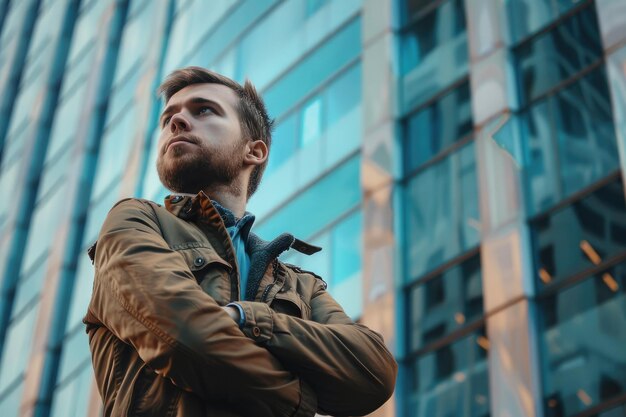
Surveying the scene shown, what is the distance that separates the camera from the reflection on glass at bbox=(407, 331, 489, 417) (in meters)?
14.9

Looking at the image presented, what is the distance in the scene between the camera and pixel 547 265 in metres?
14.8

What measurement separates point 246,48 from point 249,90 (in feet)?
63.8

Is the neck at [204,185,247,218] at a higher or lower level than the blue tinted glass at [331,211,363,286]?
lower

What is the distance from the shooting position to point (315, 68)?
21125 mm

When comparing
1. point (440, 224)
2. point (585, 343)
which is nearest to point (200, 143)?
point (585, 343)

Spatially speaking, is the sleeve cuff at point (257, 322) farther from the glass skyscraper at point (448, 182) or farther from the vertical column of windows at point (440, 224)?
the vertical column of windows at point (440, 224)

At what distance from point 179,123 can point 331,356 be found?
120cm

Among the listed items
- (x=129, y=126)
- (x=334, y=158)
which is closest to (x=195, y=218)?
(x=334, y=158)

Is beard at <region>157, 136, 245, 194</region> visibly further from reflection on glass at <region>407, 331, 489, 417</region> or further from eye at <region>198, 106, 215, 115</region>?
reflection on glass at <region>407, 331, 489, 417</region>

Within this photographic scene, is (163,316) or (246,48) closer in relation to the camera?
(163,316)

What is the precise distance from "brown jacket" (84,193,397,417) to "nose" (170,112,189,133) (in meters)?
0.39

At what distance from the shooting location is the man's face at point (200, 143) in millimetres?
3939

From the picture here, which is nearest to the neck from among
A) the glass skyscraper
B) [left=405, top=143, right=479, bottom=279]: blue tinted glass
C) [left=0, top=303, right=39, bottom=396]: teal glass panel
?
the glass skyscraper

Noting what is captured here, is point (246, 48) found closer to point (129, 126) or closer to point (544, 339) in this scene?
point (129, 126)
